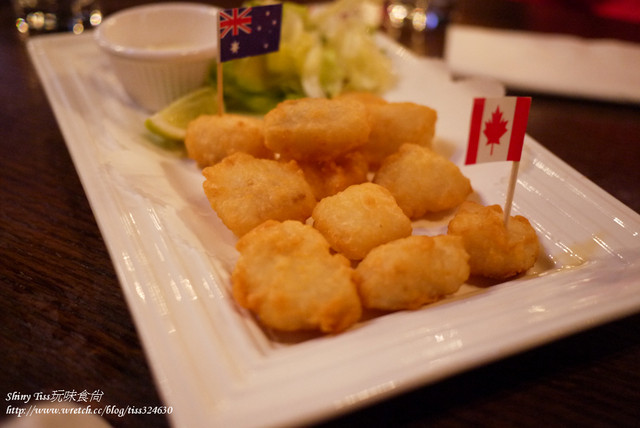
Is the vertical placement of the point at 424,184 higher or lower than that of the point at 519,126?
lower

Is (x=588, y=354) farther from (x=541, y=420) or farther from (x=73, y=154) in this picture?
(x=73, y=154)

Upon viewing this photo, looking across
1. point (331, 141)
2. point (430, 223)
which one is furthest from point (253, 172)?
point (430, 223)

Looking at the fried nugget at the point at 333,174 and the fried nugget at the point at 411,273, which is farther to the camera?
the fried nugget at the point at 333,174

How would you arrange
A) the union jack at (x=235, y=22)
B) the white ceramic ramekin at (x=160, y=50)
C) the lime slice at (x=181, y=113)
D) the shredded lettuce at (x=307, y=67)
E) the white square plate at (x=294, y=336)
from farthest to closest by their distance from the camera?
the shredded lettuce at (x=307, y=67) → the white ceramic ramekin at (x=160, y=50) → the lime slice at (x=181, y=113) → the union jack at (x=235, y=22) → the white square plate at (x=294, y=336)

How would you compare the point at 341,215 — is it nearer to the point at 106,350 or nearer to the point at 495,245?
the point at 495,245

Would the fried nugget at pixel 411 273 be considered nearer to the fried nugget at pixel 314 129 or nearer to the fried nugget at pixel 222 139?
the fried nugget at pixel 314 129

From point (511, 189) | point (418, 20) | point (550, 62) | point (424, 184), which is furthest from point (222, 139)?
point (418, 20)

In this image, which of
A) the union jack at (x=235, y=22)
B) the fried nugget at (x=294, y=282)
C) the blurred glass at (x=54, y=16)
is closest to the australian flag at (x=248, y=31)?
the union jack at (x=235, y=22)
